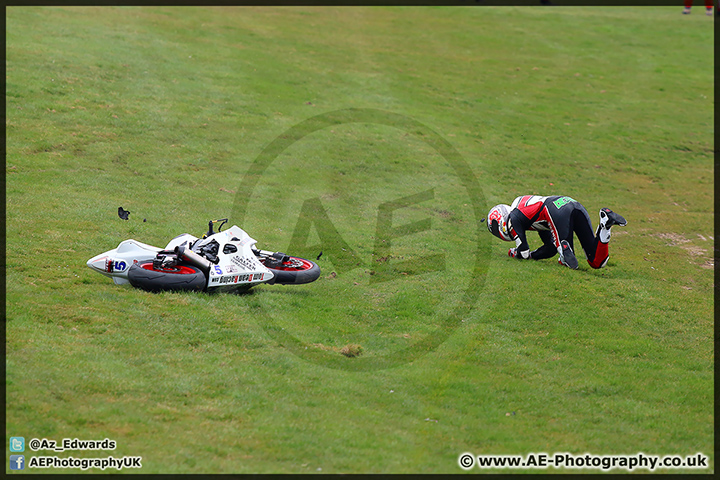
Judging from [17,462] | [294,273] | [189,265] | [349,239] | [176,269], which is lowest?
[17,462]

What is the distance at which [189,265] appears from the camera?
1490 centimetres

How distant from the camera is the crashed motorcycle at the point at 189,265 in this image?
47.9ft

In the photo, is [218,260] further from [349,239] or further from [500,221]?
[500,221]

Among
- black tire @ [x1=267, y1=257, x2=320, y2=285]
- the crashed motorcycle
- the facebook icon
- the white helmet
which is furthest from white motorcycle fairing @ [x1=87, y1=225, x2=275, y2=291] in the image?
the white helmet

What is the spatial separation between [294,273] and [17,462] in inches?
308

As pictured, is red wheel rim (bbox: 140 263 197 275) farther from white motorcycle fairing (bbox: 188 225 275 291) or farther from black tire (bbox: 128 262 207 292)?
white motorcycle fairing (bbox: 188 225 275 291)

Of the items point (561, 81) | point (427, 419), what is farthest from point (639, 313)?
point (561, 81)

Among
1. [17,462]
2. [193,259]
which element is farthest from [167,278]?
[17,462]

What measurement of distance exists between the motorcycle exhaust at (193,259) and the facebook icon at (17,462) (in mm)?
5916

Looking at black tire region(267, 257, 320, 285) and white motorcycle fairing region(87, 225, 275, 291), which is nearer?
white motorcycle fairing region(87, 225, 275, 291)

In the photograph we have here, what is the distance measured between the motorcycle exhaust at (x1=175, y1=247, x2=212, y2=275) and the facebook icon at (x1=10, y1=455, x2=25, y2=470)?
19.4 ft

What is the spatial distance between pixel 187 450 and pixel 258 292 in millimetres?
6441

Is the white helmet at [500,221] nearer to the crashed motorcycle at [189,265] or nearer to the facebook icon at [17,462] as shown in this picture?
the crashed motorcycle at [189,265]

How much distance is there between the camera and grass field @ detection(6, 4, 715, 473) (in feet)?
36.4
